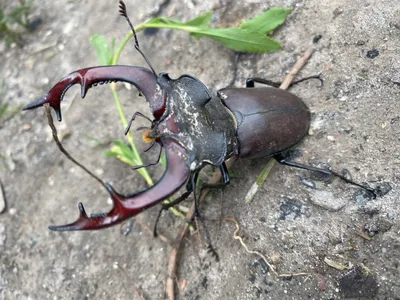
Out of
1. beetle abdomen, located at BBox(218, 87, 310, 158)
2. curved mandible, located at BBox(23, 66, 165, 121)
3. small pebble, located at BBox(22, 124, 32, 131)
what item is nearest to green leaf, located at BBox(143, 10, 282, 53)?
beetle abdomen, located at BBox(218, 87, 310, 158)

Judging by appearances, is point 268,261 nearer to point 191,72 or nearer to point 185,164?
point 185,164

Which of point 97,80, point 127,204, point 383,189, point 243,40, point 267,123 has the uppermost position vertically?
point 97,80

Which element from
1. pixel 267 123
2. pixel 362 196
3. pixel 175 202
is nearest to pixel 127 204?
pixel 175 202

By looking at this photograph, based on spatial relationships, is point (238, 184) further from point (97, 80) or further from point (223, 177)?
point (97, 80)

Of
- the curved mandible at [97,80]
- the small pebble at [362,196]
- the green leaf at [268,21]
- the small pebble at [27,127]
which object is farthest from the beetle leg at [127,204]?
the small pebble at [27,127]

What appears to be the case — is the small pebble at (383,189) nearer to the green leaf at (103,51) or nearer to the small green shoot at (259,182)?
the small green shoot at (259,182)
